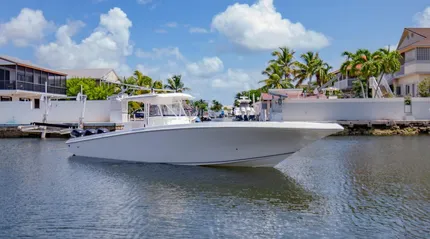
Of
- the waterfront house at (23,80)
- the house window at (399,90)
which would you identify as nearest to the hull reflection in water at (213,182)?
the waterfront house at (23,80)

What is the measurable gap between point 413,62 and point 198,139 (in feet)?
107

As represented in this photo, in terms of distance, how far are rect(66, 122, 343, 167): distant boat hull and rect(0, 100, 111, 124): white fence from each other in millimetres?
20101

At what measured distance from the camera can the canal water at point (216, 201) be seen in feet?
26.2

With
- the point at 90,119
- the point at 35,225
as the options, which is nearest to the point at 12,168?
the point at 35,225

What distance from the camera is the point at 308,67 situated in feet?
156

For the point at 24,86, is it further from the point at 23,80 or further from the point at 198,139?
the point at 198,139

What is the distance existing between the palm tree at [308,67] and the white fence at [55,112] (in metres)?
24.2

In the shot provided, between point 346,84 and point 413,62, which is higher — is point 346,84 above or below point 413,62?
below

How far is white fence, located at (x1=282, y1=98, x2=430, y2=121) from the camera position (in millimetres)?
34438

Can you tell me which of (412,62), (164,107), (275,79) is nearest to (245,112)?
(275,79)

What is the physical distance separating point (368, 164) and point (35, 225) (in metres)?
12.4

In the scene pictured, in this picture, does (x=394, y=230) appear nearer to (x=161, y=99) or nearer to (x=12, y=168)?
(x=161, y=99)

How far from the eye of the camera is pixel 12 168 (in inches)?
635

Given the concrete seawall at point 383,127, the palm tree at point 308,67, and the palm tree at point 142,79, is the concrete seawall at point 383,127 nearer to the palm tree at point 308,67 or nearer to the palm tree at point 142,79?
the palm tree at point 308,67
